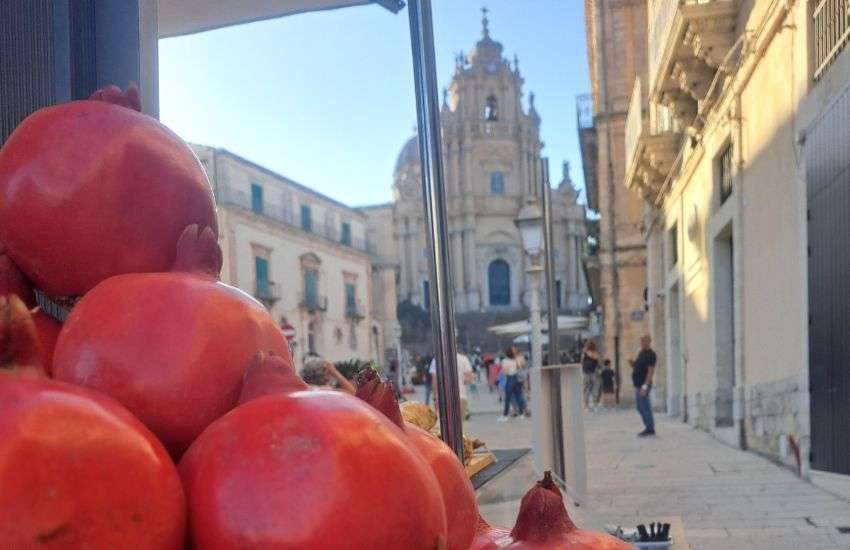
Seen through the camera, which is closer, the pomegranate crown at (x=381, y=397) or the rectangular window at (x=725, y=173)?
the pomegranate crown at (x=381, y=397)

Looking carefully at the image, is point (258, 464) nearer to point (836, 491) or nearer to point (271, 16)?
point (271, 16)

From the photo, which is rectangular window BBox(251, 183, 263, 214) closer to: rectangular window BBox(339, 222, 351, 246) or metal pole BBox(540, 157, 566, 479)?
rectangular window BBox(339, 222, 351, 246)

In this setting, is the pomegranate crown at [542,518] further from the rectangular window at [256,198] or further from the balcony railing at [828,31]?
the rectangular window at [256,198]

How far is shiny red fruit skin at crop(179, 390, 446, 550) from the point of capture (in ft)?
2.15

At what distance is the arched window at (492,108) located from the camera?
65312 mm

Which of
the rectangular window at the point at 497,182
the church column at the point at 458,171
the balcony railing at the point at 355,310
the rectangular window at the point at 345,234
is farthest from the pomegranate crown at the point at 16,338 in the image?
the rectangular window at the point at 497,182

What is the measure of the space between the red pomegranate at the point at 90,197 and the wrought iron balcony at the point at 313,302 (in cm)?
3778

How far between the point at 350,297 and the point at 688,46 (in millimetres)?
35260

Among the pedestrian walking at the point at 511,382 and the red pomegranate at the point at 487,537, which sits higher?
the red pomegranate at the point at 487,537

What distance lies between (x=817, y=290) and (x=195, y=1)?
5.20 meters

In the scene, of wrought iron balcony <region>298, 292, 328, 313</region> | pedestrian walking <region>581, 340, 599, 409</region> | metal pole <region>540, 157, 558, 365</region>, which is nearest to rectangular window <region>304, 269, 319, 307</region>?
wrought iron balcony <region>298, 292, 328, 313</region>

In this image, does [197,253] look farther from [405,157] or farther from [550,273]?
[405,157]

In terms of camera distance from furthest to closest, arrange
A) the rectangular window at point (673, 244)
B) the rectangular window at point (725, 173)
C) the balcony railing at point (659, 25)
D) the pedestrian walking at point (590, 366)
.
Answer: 1. the pedestrian walking at point (590, 366)
2. the rectangular window at point (673, 244)
3. the balcony railing at point (659, 25)
4. the rectangular window at point (725, 173)

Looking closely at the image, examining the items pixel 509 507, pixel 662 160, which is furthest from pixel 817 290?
pixel 662 160
